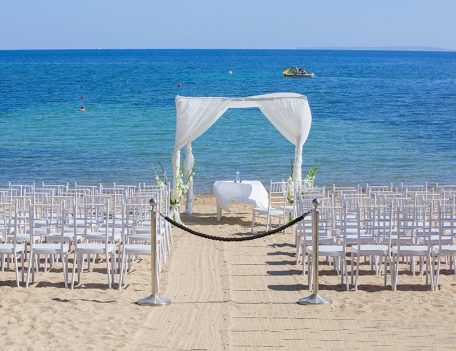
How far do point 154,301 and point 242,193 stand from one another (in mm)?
6595

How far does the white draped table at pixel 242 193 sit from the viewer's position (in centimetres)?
1645

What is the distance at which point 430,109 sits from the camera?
2051 inches

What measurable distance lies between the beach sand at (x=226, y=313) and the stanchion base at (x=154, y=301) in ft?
0.44

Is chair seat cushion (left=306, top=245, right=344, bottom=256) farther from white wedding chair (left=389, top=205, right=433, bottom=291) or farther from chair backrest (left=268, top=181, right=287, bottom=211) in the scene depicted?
chair backrest (left=268, top=181, right=287, bottom=211)

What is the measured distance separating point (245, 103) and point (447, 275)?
21.4 ft

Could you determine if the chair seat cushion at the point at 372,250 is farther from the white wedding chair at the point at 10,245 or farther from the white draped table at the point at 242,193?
the white draped table at the point at 242,193

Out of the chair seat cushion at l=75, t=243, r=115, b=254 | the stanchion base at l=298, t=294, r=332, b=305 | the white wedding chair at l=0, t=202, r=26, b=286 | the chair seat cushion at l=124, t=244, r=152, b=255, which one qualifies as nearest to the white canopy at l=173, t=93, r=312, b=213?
the white wedding chair at l=0, t=202, r=26, b=286

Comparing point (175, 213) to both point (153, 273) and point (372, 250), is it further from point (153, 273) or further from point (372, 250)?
point (153, 273)

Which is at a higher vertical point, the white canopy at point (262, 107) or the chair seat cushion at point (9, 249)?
the white canopy at point (262, 107)

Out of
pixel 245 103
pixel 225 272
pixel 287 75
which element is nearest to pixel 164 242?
pixel 225 272

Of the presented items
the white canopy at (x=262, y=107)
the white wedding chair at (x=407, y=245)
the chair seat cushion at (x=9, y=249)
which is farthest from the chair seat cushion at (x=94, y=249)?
the white canopy at (x=262, y=107)

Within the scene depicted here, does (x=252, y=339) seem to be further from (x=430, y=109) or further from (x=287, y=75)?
(x=287, y=75)

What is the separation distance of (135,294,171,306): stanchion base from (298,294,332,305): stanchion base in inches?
58.5

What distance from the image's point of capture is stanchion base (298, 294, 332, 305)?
10117mm
